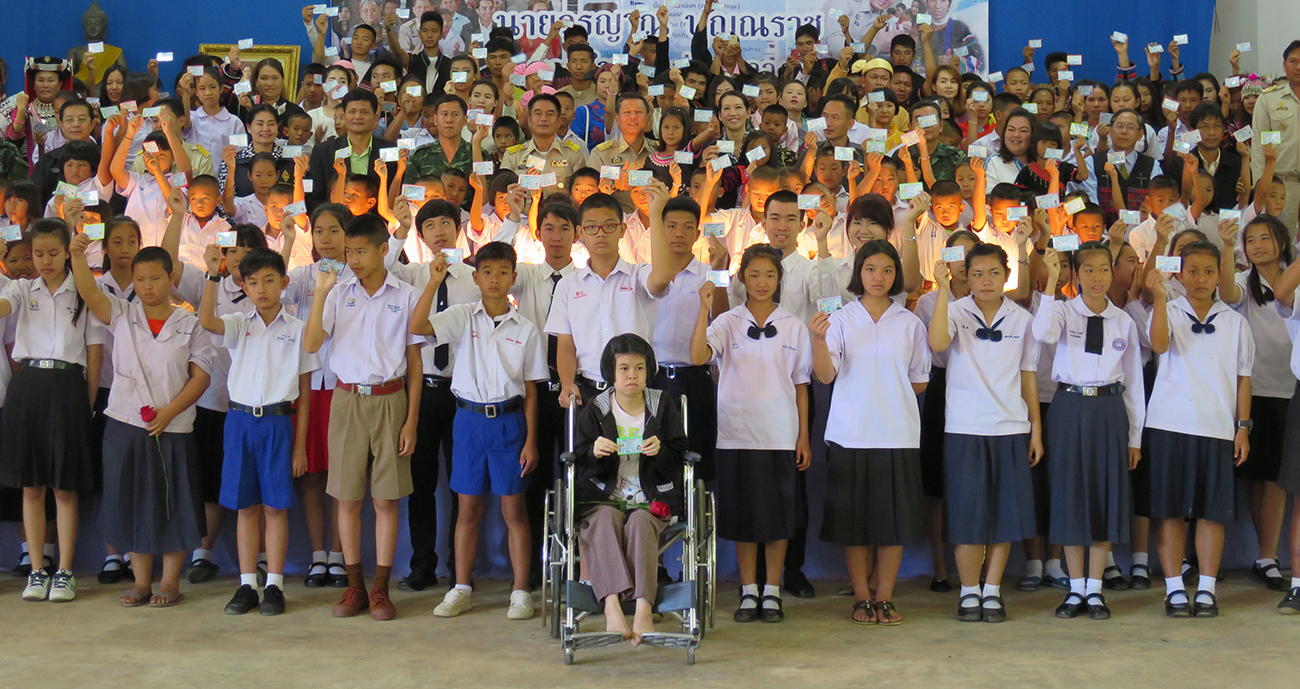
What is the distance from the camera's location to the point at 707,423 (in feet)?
15.9

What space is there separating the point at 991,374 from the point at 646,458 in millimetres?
1426

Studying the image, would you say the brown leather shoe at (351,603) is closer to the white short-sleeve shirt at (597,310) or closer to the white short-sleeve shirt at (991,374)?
the white short-sleeve shirt at (597,310)

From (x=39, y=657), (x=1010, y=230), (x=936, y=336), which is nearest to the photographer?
(x=39, y=657)

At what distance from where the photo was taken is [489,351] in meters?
4.67

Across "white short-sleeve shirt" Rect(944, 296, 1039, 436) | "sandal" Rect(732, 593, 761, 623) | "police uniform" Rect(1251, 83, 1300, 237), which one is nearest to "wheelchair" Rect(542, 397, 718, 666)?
"sandal" Rect(732, 593, 761, 623)

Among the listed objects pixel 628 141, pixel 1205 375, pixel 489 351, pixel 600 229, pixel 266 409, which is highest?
pixel 628 141

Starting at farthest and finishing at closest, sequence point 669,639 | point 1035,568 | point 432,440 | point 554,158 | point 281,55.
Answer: point 281,55 → point 554,158 → point 1035,568 → point 432,440 → point 669,639

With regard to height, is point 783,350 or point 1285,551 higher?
point 783,350

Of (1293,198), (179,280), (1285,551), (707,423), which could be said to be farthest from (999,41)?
(179,280)

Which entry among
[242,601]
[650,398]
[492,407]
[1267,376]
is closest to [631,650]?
[650,398]

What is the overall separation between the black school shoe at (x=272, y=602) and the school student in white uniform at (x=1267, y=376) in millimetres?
4022

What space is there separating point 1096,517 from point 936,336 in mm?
969

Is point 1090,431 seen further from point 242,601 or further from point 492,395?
point 242,601

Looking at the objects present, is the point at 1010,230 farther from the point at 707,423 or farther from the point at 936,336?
the point at 707,423
